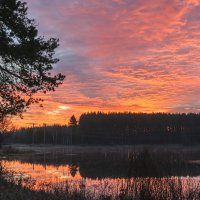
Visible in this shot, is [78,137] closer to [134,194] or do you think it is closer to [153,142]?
[153,142]

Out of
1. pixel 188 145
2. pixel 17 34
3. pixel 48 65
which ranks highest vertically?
pixel 17 34

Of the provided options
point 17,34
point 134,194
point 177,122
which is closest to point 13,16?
point 17,34

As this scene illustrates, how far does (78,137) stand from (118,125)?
18.2 m

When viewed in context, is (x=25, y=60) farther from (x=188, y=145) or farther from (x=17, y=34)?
(x=188, y=145)

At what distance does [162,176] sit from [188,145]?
120413 mm

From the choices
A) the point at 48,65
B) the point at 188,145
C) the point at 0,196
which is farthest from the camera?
the point at 188,145

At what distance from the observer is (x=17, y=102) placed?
20.0 meters

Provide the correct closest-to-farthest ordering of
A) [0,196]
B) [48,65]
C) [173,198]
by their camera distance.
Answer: [0,196] → [173,198] → [48,65]

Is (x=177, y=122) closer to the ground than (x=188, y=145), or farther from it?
farther from it

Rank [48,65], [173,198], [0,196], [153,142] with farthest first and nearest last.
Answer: [153,142]
[48,65]
[173,198]
[0,196]

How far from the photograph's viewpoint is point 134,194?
17250 millimetres

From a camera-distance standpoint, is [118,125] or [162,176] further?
[118,125]

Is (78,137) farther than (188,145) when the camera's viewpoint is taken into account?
Yes

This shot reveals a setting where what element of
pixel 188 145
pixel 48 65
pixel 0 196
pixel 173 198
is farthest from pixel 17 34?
pixel 188 145
